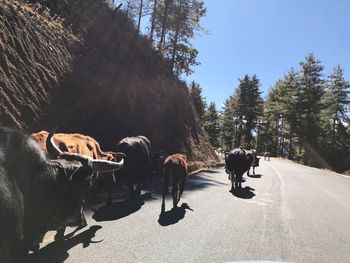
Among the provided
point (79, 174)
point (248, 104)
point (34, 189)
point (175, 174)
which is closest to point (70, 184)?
point (79, 174)

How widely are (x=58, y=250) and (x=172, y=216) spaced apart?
358cm

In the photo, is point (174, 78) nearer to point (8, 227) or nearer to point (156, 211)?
point (156, 211)

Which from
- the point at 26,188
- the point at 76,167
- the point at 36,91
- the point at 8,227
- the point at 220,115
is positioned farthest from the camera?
the point at 220,115

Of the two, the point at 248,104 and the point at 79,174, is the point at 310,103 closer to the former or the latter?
the point at 248,104

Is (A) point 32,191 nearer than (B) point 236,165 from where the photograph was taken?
Yes

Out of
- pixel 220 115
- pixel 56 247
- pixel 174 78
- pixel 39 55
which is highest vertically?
pixel 220 115

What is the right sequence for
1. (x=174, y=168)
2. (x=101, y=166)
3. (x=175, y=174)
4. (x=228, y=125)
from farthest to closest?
(x=228, y=125), (x=174, y=168), (x=175, y=174), (x=101, y=166)

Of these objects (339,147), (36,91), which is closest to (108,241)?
(36,91)

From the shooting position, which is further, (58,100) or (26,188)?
(58,100)

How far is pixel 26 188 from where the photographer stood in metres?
4.42

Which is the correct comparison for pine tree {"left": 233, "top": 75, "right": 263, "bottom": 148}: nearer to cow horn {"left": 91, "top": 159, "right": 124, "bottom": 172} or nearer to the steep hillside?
the steep hillside

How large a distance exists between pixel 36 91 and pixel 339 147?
180 feet

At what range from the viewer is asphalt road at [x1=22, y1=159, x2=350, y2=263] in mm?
6535

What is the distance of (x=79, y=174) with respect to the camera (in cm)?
556
